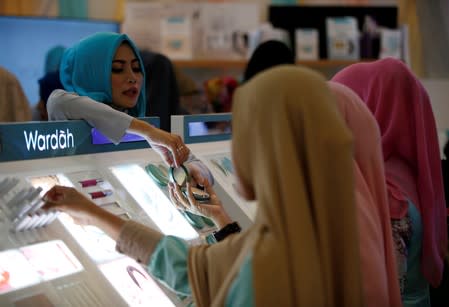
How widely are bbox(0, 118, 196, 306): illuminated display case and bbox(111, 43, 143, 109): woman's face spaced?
0.71 ft

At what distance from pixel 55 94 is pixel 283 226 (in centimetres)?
102

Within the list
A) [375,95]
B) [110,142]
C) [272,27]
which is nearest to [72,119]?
[110,142]

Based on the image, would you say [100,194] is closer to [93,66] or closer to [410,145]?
[93,66]

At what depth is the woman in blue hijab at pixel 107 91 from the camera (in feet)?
5.57

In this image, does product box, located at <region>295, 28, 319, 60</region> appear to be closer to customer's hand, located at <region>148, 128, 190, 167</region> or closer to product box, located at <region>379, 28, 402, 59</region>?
product box, located at <region>379, 28, 402, 59</region>

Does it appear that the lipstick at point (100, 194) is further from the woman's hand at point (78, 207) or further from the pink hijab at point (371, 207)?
the pink hijab at point (371, 207)

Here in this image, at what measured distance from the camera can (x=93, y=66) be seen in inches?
75.5

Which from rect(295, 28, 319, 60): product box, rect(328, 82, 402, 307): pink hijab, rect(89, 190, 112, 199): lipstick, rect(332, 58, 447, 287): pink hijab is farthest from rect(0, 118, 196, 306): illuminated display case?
rect(295, 28, 319, 60): product box

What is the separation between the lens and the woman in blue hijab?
1.70m

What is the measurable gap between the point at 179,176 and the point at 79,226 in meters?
0.37

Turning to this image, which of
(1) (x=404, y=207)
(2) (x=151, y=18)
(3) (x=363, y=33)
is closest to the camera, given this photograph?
(1) (x=404, y=207)

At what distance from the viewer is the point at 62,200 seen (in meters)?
1.34

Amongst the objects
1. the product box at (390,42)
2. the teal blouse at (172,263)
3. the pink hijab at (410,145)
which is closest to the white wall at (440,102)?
the pink hijab at (410,145)

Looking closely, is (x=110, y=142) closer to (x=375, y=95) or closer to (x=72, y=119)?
(x=72, y=119)
